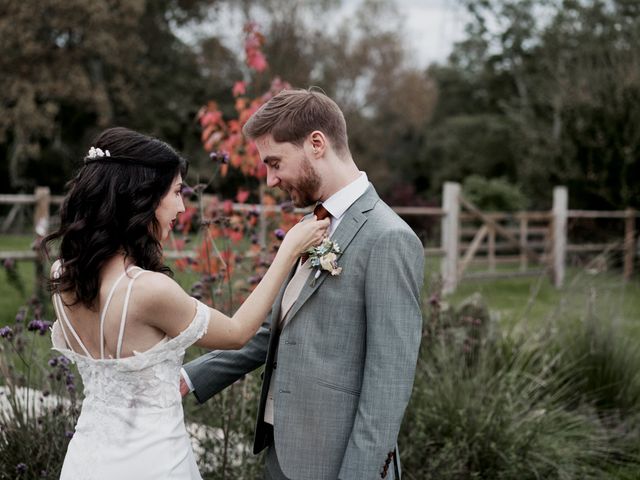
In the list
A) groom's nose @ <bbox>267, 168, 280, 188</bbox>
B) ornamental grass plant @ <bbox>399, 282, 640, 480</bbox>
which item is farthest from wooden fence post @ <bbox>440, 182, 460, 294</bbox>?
groom's nose @ <bbox>267, 168, 280, 188</bbox>

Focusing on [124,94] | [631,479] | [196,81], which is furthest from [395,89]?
[631,479]

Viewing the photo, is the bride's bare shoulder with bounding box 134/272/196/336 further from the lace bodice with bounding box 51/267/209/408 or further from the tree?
the tree

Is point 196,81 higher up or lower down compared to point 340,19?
lower down

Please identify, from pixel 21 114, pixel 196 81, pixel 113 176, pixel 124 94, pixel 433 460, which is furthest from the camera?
pixel 196 81

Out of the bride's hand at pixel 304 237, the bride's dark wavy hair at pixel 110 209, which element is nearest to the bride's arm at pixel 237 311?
the bride's hand at pixel 304 237

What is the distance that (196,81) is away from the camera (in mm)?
26922

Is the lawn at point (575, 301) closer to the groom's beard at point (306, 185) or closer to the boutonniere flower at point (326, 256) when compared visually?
the groom's beard at point (306, 185)

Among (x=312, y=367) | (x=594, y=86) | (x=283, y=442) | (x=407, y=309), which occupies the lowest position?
(x=283, y=442)

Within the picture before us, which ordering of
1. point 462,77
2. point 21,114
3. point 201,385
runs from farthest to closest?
point 462,77 → point 21,114 → point 201,385

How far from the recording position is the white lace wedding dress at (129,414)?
2.14 meters

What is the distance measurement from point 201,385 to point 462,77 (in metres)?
32.7

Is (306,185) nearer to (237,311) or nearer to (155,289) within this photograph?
(237,311)

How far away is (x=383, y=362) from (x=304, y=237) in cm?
49

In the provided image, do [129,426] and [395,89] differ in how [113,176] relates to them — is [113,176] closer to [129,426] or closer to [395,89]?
[129,426]
